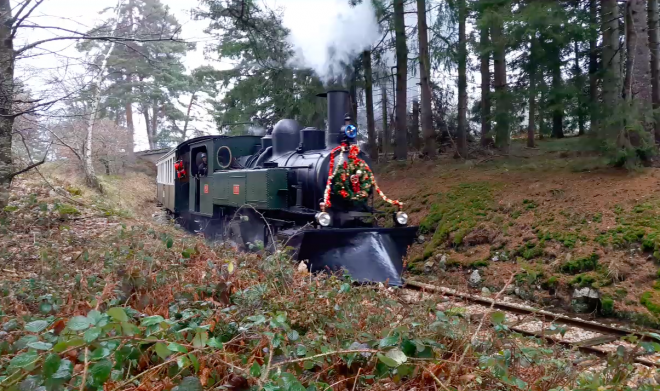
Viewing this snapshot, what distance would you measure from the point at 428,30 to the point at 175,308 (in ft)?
46.5

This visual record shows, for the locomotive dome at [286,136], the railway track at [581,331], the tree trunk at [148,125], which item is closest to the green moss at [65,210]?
the locomotive dome at [286,136]

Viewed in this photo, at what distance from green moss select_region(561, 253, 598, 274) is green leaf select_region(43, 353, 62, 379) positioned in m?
7.48

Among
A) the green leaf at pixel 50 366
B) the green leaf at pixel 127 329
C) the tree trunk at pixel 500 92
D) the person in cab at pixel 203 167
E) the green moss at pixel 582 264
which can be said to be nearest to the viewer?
the green leaf at pixel 50 366

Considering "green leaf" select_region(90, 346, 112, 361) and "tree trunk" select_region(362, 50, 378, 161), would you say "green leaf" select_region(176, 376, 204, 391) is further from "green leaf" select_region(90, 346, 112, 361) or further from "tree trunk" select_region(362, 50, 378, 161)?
"tree trunk" select_region(362, 50, 378, 161)

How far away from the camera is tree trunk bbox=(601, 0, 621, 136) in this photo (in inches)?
378

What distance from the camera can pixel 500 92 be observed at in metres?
12.1

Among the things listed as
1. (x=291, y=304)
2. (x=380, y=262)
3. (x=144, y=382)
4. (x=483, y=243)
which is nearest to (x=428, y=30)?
(x=483, y=243)

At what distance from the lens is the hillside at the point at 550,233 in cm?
729

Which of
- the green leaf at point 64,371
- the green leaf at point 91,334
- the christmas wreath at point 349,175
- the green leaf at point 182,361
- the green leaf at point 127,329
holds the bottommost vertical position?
the green leaf at point 182,361

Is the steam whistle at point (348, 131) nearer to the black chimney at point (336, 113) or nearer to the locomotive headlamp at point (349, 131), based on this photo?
the locomotive headlamp at point (349, 131)

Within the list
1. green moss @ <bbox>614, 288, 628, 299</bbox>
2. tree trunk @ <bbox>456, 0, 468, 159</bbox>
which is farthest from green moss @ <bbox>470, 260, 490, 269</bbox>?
tree trunk @ <bbox>456, 0, 468, 159</bbox>

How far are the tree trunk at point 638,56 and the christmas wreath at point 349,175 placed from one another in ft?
16.8

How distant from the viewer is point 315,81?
53.7 feet

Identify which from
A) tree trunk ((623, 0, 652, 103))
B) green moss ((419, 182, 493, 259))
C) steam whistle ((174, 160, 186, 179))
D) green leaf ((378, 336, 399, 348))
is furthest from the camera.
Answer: steam whistle ((174, 160, 186, 179))
